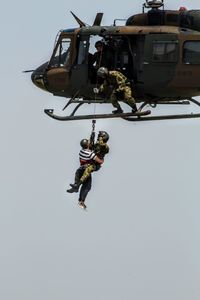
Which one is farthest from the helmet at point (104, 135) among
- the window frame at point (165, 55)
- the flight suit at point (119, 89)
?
the window frame at point (165, 55)

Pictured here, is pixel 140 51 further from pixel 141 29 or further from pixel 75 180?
pixel 75 180

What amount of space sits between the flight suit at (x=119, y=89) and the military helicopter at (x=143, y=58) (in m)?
0.30

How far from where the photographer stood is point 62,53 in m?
43.8

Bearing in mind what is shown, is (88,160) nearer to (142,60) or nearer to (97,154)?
(97,154)

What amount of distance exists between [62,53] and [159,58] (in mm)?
2384

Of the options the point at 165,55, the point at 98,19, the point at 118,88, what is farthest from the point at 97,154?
the point at 98,19

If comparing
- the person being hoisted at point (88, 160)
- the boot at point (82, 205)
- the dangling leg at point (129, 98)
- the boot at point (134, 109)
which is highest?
the dangling leg at point (129, 98)

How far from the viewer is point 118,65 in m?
43.0

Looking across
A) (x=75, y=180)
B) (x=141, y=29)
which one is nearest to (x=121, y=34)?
(x=141, y=29)

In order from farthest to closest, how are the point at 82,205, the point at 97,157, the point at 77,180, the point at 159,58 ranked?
the point at 159,58, the point at 77,180, the point at 97,157, the point at 82,205

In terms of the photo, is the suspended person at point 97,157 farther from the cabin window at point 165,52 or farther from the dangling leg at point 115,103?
the cabin window at point 165,52

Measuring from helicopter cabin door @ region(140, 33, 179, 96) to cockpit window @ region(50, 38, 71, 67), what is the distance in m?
1.89

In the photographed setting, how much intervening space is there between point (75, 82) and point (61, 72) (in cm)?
48

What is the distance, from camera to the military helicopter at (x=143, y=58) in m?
42.6
